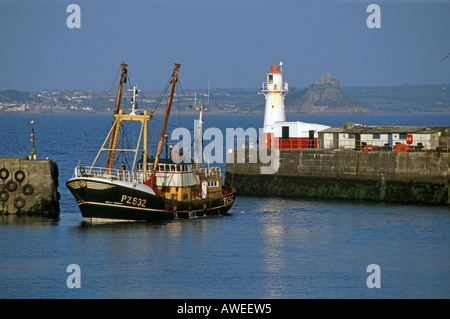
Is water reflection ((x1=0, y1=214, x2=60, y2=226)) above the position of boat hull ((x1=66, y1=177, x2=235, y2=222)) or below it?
below

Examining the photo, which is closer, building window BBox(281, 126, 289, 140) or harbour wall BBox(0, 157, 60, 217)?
harbour wall BBox(0, 157, 60, 217)

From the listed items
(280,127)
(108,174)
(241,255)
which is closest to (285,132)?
(280,127)

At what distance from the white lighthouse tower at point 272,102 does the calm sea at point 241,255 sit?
14.2 meters

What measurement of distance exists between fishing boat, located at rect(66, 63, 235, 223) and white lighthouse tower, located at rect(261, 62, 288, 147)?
1486cm

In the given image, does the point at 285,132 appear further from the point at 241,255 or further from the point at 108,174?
the point at 241,255

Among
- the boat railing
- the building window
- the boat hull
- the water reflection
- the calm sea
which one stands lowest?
the calm sea

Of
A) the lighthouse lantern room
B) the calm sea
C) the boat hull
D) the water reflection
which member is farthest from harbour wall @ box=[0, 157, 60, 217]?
the lighthouse lantern room

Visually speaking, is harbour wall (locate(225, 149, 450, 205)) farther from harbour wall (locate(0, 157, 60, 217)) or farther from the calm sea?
harbour wall (locate(0, 157, 60, 217))

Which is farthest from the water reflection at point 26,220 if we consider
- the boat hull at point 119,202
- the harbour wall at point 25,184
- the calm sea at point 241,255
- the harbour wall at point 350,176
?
the harbour wall at point 350,176

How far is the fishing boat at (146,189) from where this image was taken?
5362cm

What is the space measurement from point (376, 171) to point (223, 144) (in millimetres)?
83463

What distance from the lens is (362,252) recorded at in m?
47.4

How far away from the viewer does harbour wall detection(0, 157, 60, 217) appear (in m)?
55.6
